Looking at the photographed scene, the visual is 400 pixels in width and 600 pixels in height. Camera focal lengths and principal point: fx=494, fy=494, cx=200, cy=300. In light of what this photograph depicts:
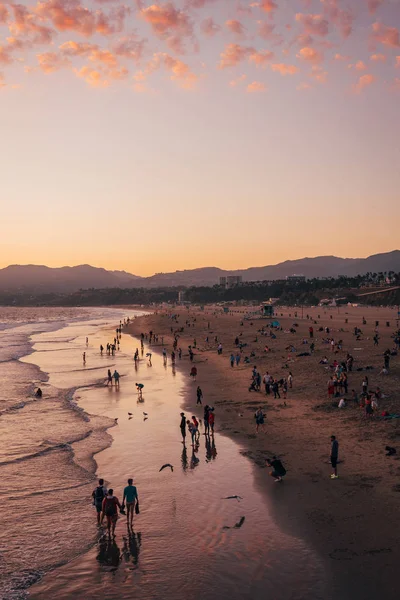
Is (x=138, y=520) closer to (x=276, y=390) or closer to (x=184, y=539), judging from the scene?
(x=184, y=539)

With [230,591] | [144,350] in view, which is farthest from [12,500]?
[144,350]

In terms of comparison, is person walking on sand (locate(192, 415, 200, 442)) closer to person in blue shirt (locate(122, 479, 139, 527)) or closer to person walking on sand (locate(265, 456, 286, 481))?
person walking on sand (locate(265, 456, 286, 481))

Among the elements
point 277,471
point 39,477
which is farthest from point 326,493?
point 39,477

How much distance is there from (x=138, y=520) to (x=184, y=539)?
73.7 inches

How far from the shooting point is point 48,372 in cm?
4281

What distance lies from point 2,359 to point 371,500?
46.0 metres

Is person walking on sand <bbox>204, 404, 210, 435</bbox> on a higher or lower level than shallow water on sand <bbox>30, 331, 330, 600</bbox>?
higher

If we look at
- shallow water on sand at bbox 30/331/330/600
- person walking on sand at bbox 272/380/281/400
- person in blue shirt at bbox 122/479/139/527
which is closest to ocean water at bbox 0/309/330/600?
shallow water on sand at bbox 30/331/330/600

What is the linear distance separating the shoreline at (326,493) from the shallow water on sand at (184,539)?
47 centimetres

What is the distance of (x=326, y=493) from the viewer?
587 inches

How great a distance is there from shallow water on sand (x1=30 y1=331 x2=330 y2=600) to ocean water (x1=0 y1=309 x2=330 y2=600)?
3cm

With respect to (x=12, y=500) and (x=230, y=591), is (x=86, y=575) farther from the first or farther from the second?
(x=12, y=500)

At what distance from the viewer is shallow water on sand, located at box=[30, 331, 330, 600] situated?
34.8 feet

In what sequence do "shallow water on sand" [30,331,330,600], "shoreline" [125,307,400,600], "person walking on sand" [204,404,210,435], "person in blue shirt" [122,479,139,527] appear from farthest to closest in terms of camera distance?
"person walking on sand" [204,404,210,435], "person in blue shirt" [122,479,139,527], "shoreline" [125,307,400,600], "shallow water on sand" [30,331,330,600]
